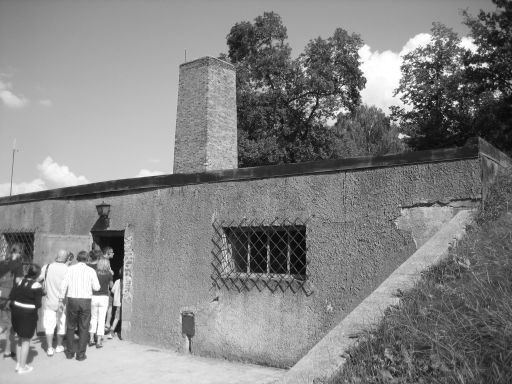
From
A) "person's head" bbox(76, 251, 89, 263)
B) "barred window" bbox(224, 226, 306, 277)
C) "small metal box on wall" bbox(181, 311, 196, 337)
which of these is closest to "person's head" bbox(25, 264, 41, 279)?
"person's head" bbox(76, 251, 89, 263)

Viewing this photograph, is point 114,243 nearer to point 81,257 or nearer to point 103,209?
point 103,209

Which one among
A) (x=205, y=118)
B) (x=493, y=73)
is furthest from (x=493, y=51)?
(x=205, y=118)

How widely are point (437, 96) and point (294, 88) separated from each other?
8.30m

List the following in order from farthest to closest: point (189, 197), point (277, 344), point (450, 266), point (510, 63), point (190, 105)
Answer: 1. point (510, 63)
2. point (190, 105)
3. point (189, 197)
4. point (277, 344)
5. point (450, 266)

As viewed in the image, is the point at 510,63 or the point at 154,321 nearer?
the point at 154,321

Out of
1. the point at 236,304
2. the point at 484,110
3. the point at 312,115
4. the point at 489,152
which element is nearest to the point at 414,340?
the point at 489,152

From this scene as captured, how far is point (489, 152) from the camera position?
5316mm

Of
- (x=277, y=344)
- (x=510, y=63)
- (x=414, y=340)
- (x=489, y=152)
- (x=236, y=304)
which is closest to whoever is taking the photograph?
(x=414, y=340)

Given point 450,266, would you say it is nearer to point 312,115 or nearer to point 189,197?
point 189,197

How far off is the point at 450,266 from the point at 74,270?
5353mm

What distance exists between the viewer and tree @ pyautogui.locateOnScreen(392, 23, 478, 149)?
24.9 metres

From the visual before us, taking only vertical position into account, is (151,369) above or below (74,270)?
below

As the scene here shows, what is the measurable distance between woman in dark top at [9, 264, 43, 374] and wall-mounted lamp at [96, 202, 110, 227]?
2525 mm

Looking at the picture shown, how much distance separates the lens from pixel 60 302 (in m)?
7.09
